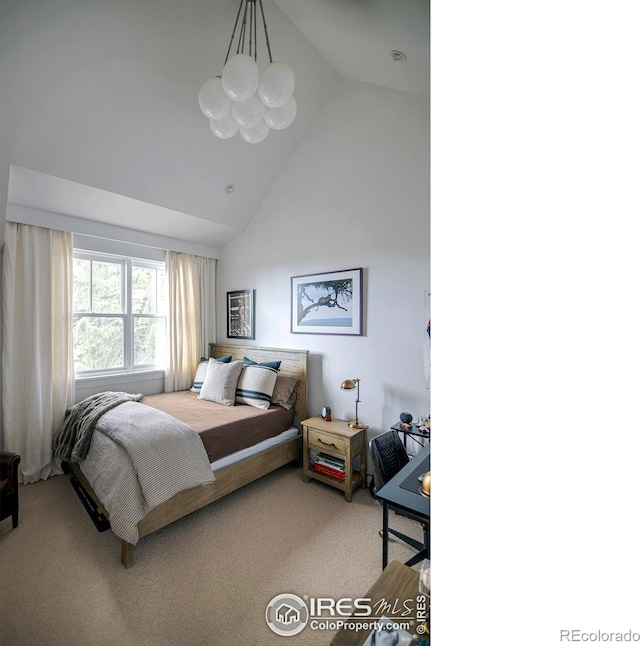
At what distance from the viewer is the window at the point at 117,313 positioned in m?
3.30

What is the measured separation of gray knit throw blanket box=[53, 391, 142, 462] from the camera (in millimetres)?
2355

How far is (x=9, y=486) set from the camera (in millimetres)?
2117

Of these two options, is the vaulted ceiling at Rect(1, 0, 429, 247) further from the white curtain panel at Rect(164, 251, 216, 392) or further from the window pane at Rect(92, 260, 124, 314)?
the white curtain panel at Rect(164, 251, 216, 392)

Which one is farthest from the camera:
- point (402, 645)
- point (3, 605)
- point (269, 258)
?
point (269, 258)

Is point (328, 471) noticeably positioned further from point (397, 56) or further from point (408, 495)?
point (397, 56)

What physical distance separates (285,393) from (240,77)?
8.34ft

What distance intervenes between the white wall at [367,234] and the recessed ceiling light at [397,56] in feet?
1.79

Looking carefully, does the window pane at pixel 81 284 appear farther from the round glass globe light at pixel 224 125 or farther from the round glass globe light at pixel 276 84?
the round glass globe light at pixel 276 84

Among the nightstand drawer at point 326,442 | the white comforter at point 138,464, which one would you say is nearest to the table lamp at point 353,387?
the nightstand drawer at point 326,442

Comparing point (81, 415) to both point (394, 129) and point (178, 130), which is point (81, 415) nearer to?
point (178, 130)

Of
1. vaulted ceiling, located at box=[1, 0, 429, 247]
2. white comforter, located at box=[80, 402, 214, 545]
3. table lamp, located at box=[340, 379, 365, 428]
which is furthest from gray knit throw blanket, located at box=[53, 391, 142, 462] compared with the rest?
table lamp, located at box=[340, 379, 365, 428]
